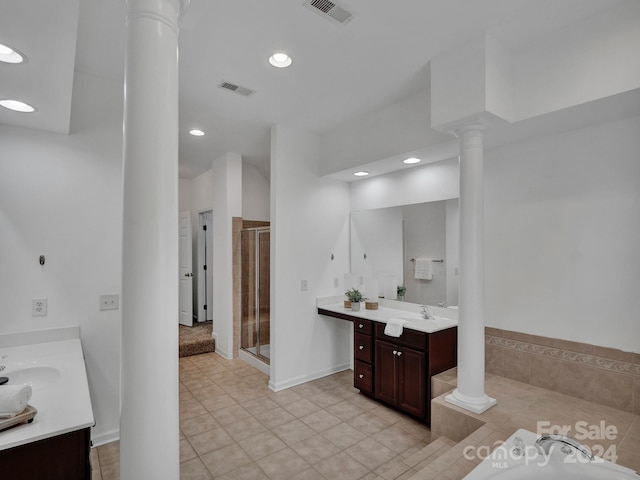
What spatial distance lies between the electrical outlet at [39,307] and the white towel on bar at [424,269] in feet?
10.7

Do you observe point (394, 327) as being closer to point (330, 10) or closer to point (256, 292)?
point (256, 292)

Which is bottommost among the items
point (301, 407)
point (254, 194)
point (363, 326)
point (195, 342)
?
point (301, 407)

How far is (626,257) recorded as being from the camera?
2340mm

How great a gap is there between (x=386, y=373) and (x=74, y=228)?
2898mm

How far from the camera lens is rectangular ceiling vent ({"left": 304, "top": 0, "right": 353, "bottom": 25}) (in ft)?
6.38

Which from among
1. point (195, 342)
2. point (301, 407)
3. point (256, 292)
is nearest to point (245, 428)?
point (301, 407)

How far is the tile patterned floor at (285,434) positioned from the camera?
239cm

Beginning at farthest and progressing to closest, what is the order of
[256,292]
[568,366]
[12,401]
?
[256,292] < [568,366] < [12,401]

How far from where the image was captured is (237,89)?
298 cm

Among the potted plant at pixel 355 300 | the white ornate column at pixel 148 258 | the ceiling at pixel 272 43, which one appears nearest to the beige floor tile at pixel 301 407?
the potted plant at pixel 355 300

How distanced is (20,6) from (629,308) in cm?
359

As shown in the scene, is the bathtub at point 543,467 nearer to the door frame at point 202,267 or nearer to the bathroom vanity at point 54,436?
the bathroom vanity at point 54,436

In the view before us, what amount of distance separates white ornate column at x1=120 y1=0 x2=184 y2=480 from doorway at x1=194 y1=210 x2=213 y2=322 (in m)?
5.31

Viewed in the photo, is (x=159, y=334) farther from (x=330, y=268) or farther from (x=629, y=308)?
(x=330, y=268)
